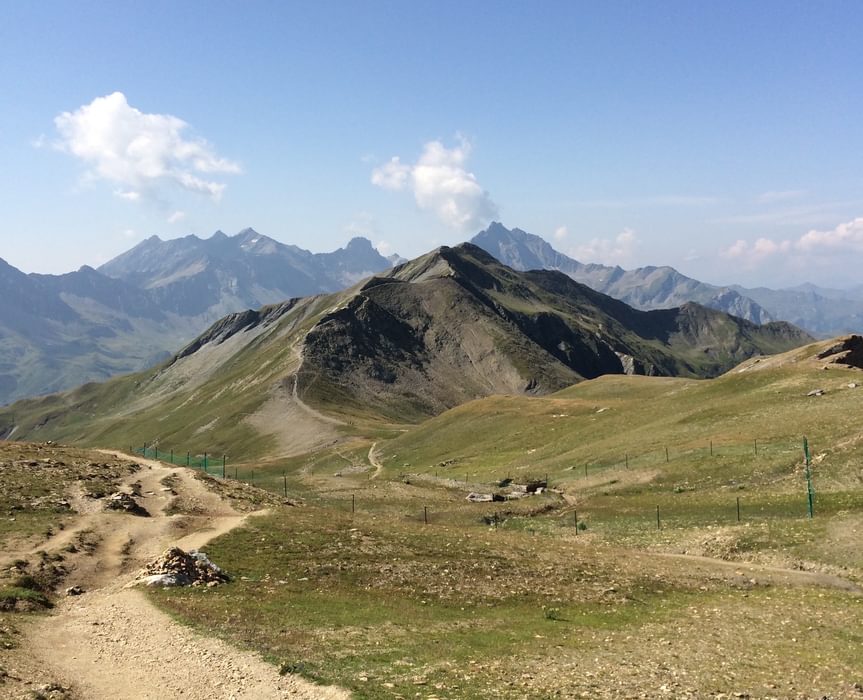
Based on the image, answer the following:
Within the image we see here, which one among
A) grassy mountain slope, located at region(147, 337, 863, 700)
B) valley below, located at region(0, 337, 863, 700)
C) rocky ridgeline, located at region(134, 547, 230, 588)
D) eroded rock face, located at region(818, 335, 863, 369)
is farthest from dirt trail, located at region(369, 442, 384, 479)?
eroded rock face, located at region(818, 335, 863, 369)

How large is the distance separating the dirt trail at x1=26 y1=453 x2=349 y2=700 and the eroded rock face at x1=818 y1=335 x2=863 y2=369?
299 ft

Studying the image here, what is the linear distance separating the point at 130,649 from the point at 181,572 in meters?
9.25

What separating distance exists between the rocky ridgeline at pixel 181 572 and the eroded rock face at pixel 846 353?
9057 cm

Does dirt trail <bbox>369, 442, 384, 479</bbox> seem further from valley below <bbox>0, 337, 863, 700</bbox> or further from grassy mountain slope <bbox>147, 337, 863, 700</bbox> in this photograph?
valley below <bbox>0, 337, 863, 700</bbox>

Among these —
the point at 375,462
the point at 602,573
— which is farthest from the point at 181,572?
the point at 375,462

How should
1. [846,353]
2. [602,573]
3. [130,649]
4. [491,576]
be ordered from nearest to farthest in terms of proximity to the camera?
[130,649] < [491,576] < [602,573] < [846,353]

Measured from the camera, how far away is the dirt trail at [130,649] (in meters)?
21.2

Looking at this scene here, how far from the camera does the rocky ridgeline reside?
33.6 metres

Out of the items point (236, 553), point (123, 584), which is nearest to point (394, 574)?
point (236, 553)

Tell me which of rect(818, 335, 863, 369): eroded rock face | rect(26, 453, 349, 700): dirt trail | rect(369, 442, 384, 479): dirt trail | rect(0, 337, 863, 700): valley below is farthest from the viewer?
rect(369, 442, 384, 479): dirt trail

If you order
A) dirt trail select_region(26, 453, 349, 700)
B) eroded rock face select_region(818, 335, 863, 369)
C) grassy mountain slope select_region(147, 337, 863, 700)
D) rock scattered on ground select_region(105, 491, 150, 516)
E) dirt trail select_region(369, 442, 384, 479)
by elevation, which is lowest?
dirt trail select_region(369, 442, 384, 479)

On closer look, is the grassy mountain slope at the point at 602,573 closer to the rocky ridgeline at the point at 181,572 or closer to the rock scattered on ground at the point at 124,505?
the rocky ridgeline at the point at 181,572

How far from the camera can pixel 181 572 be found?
112 feet

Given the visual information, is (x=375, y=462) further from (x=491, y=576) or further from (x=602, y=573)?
(x=602, y=573)
